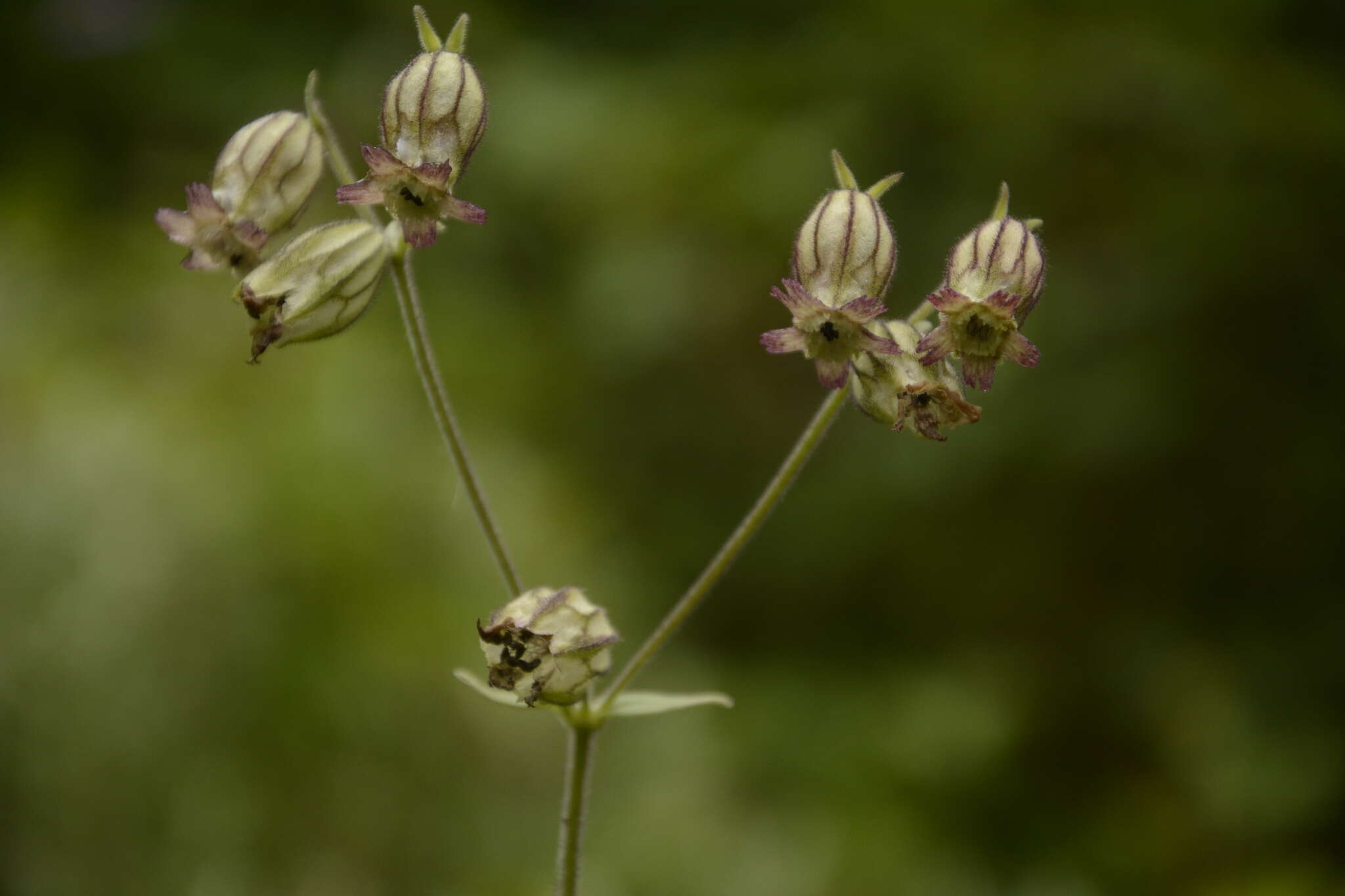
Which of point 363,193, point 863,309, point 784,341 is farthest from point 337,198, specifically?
point 863,309

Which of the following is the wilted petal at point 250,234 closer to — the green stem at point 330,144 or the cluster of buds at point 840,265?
the green stem at point 330,144

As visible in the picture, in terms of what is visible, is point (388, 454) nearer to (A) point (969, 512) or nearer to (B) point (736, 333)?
(B) point (736, 333)

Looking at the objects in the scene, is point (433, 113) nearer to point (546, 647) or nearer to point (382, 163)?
point (382, 163)

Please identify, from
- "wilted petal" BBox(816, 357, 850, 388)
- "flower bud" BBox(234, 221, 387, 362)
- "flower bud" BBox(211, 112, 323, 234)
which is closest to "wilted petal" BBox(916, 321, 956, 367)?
"wilted petal" BBox(816, 357, 850, 388)

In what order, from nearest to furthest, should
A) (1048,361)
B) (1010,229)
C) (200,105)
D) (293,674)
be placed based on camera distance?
(1010,229) < (293,674) < (1048,361) < (200,105)

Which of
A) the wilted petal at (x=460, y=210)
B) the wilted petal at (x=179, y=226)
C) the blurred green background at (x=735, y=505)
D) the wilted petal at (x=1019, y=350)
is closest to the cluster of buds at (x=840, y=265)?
the wilted petal at (x=1019, y=350)

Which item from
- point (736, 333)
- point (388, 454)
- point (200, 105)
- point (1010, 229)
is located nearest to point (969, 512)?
point (736, 333)

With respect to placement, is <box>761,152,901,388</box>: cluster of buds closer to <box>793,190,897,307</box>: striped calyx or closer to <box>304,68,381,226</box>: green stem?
<box>793,190,897,307</box>: striped calyx
